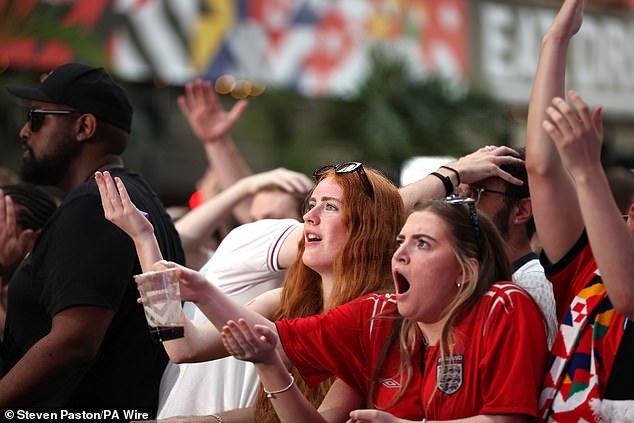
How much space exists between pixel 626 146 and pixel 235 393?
22266 millimetres

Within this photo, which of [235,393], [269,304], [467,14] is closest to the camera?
[269,304]

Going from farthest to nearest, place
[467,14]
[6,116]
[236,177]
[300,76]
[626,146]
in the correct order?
[626,146], [467,14], [300,76], [6,116], [236,177]

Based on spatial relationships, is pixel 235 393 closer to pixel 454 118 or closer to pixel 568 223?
pixel 568 223

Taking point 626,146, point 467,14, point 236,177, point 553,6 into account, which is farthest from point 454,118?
point 236,177

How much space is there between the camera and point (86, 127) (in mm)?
4543

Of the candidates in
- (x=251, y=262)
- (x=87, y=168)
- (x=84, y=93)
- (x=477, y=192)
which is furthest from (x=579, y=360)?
(x=84, y=93)

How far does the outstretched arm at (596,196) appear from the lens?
122 inches

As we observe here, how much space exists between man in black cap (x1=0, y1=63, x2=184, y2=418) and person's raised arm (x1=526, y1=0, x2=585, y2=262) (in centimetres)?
152

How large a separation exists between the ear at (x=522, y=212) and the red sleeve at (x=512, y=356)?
0.78 meters

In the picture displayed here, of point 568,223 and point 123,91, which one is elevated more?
point 123,91

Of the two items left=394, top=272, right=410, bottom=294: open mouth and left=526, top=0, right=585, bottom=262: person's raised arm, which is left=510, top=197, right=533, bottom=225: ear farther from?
left=394, top=272, right=410, bottom=294: open mouth

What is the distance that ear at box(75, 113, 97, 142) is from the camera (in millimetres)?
4535

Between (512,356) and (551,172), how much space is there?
0.59 metres

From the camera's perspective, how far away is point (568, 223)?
3.52 metres
